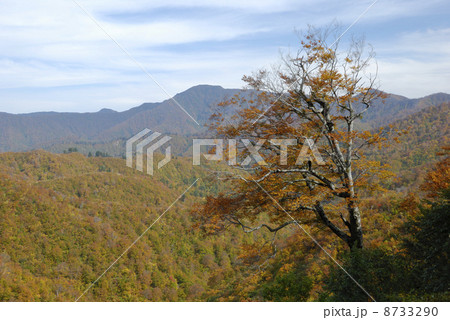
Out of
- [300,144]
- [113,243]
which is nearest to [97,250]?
[113,243]

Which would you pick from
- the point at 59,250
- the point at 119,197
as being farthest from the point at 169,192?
the point at 59,250

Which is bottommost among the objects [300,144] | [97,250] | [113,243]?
[97,250]

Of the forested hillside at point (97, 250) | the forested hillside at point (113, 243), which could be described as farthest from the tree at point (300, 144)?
the forested hillside at point (97, 250)

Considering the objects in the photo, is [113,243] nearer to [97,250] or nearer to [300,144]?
[97,250]

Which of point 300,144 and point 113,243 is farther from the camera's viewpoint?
point 113,243

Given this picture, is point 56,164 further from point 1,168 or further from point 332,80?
point 332,80

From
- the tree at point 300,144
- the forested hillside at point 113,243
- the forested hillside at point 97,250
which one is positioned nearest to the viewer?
the tree at point 300,144

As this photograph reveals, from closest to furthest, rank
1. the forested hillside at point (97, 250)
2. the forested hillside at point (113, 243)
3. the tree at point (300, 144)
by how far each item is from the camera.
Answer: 1. the tree at point (300, 144)
2. the forested hillside at point (113, 243)
3. the forested hillside at point (97, 250)

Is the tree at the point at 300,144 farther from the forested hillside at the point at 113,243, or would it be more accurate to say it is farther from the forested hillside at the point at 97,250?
the forested hillside at the point at 97,250

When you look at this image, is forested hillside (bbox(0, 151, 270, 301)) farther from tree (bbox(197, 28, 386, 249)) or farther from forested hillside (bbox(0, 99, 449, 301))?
tree (bbox(197, 28, 386, 249))

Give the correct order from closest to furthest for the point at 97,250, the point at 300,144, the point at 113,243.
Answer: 1. the point at 300,144
2. the point at 97,250
3. the point at 113,243

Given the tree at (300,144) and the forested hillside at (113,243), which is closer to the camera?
the tree at (300,144)

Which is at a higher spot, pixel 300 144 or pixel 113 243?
pixel 300 144

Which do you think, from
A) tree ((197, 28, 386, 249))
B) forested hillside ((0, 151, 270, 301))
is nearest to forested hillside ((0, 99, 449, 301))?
forested hillside ((0, 151, 270, 301))
